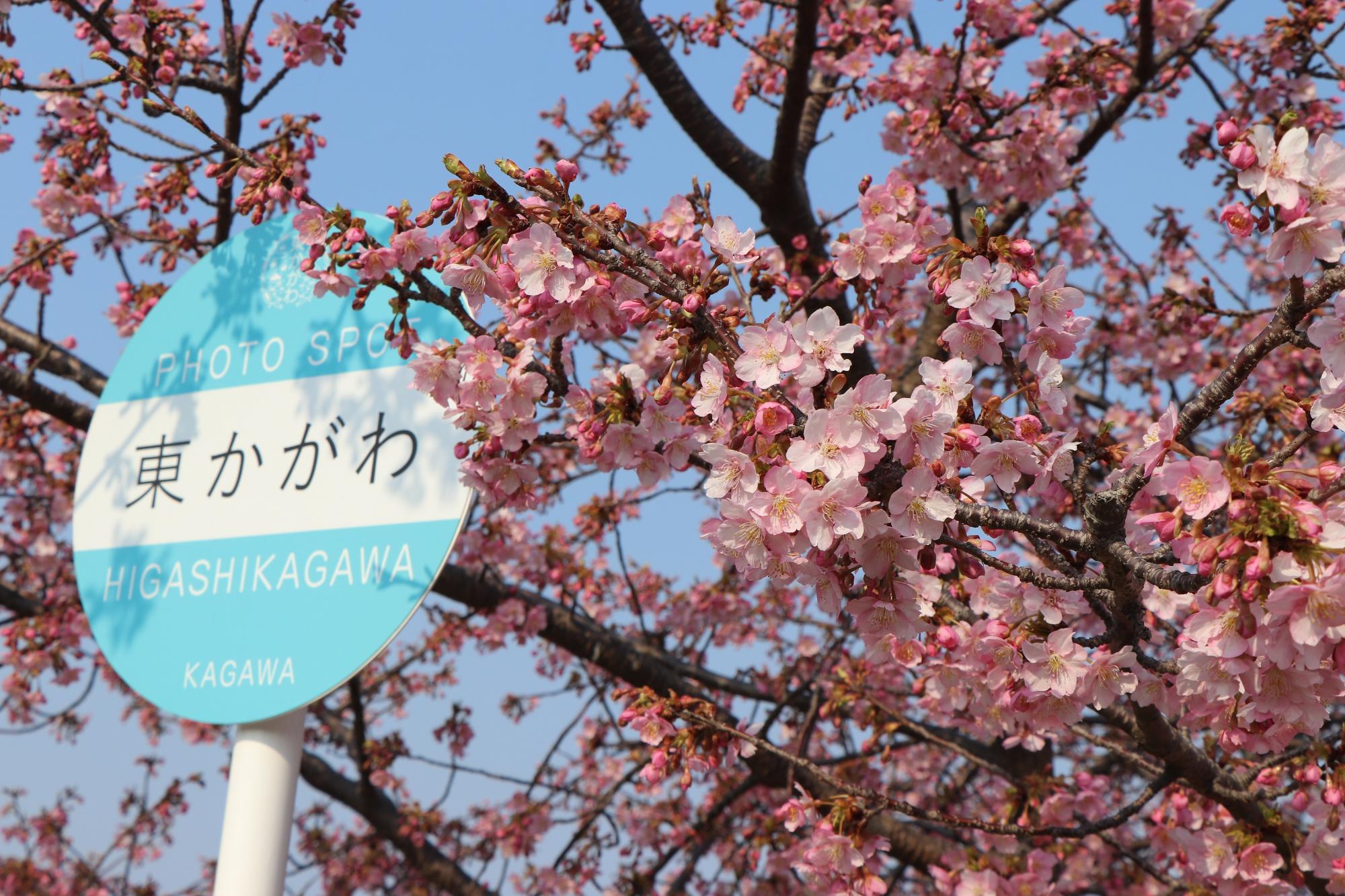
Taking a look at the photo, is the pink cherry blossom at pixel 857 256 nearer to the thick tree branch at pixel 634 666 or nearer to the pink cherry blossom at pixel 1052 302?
the pink cherry blossom at pixel 1052 302

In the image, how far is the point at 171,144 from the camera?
3236 mm

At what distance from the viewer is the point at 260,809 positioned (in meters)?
2.18

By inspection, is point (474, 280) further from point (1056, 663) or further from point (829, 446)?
point (1056, 663)

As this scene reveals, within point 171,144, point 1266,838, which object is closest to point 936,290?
point 1266,838

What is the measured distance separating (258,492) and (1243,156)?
6.39 ft

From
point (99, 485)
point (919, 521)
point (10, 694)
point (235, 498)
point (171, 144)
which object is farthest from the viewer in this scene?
point (10, 694)

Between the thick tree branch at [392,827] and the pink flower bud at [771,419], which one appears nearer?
the pink flower bud at [771,419]

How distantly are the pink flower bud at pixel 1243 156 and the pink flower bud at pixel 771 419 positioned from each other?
2.49ft

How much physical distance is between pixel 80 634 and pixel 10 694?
1.32 meters

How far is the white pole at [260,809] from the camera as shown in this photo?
6.98 ft

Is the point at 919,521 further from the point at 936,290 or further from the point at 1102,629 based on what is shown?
the point at 1102,629

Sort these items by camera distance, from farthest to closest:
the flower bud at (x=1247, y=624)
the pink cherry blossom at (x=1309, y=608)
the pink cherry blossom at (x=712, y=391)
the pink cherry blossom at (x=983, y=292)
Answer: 1. the pink cherry blossom at (x=983, y=292)
2. the pink cherry blossom at (x=712, y=391)
3. the flower bud at (x=1247, y=624)
4. the pink cherry blossom at (x=1309, y=608)

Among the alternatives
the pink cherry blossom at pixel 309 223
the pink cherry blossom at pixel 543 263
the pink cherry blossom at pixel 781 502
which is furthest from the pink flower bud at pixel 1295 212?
the pink cherry blossom at pixel 309 223

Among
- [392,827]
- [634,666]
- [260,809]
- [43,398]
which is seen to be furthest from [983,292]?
[392,827]
